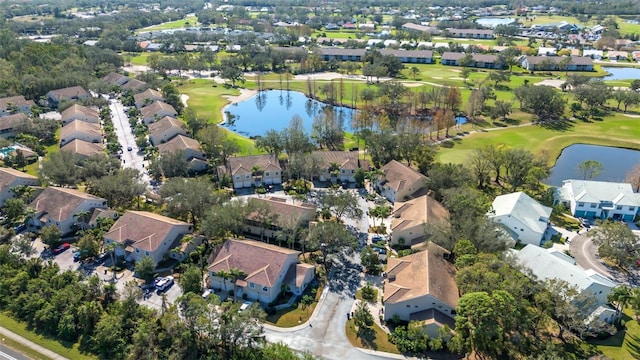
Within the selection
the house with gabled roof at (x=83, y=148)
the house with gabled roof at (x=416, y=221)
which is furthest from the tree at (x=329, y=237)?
the house with gabled roof at (x=83, y=148)

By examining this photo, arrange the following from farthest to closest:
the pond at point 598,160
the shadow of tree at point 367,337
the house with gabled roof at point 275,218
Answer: the pond at point 598,160
the house with gabled roof at point 275,218
the shadow of tree at point 367,337

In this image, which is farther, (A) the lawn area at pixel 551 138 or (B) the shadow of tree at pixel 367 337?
(A) the lawn area at pixel 551 138

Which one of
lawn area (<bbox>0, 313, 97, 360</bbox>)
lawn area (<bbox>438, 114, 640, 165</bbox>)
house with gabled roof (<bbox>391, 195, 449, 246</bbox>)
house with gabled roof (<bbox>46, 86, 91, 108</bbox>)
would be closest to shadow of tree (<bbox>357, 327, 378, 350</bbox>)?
house with gabled roof (<bbox>391, 195, 449, 246</bbox>)

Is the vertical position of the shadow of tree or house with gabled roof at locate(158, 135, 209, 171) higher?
house with gabled roof at locate(158, 135, 209, 171)

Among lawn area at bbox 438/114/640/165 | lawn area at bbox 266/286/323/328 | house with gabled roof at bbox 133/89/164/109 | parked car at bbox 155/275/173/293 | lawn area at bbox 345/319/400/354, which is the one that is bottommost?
lawn area at bbox 345/319/400/354

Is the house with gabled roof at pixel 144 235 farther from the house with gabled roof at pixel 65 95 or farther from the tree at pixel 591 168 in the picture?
the house with gabled roof at pixel 65 95

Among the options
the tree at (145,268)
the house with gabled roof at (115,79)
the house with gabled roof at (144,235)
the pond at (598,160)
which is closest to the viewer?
the tree at (145,268)

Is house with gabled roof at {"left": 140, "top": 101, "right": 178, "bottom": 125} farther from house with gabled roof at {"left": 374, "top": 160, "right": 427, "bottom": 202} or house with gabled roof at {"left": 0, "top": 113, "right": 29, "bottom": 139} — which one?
house with gabled roof at {"left": 374, "top": 160, "right": 427, "bottom": 202}

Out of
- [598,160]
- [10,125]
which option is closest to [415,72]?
[598,160]
